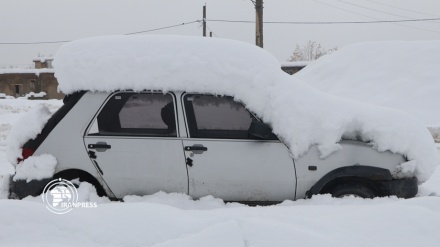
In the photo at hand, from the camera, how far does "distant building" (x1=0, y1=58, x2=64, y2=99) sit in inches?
1549

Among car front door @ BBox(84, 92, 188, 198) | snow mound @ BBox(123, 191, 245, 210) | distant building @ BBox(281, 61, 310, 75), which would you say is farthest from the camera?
distant building @ BBox(281, 61, 310, 75)

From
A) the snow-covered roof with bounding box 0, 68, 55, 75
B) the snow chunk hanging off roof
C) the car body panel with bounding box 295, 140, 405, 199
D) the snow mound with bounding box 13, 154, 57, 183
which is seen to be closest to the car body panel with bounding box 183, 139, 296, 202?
the car body panel with bounding box 295, 140, 405, 199

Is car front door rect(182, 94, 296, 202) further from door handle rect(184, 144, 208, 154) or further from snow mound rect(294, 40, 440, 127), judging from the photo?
snow mound rect(294, 40, 440, 127)

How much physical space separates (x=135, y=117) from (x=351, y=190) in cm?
228

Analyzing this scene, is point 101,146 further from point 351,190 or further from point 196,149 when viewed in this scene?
point 351,190

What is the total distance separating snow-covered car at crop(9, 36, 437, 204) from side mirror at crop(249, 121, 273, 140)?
0.04 feet

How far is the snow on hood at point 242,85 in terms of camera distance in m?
3.68

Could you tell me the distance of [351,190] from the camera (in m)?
3.74

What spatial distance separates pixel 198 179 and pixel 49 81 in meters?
40.1

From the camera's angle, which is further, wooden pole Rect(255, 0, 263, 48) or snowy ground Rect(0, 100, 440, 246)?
wooden pole Rect(255, 0, 263, 48)

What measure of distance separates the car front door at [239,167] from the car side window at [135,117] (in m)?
0.28

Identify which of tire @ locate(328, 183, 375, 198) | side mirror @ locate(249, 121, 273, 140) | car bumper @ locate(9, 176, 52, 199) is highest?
side mirror @ locate(249, 121, 273, 140)

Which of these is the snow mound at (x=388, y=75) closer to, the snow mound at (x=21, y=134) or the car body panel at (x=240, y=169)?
the car body panel at (x=240, y=169)

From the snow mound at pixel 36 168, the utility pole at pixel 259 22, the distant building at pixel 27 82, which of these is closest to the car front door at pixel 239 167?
the snow mound at pixel 36 168
